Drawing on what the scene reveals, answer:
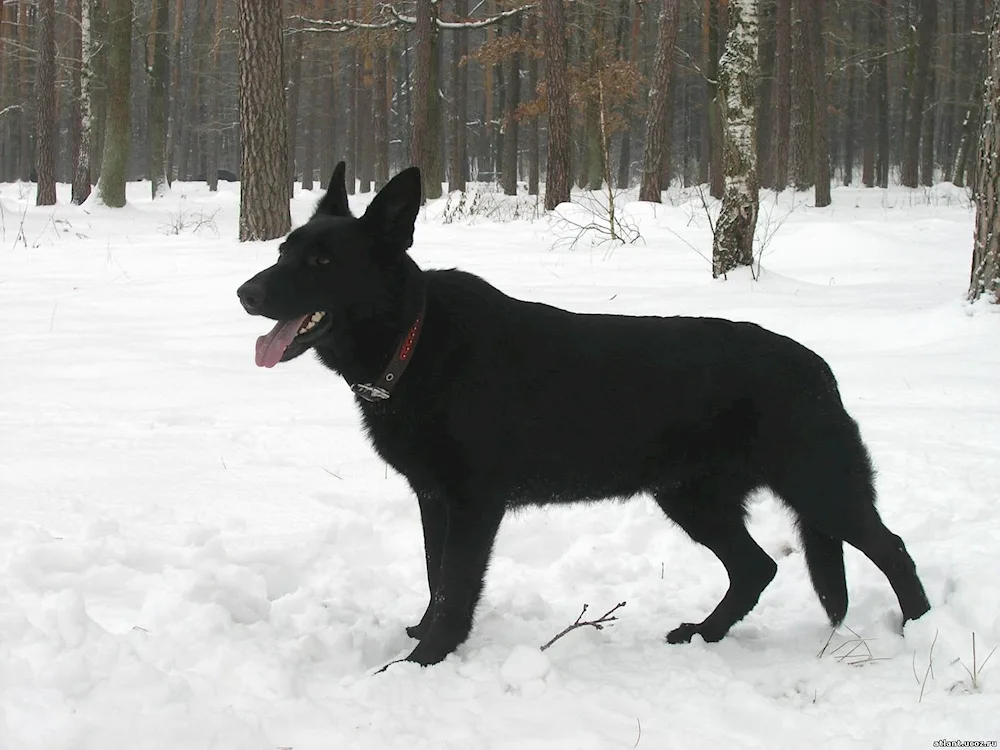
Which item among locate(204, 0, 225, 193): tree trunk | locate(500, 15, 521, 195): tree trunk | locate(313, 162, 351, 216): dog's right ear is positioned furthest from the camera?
locate(204, 0, 225, 193): tree trunk

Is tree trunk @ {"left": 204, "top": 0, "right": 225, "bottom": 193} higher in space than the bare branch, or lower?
higher

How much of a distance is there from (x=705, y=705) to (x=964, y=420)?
3.01 metres

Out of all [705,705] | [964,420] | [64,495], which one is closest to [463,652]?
[705,705]

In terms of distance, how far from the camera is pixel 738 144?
8.93 m

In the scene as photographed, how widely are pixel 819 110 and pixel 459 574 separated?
21.2 m

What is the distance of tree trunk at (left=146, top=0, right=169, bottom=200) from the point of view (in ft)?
80.9

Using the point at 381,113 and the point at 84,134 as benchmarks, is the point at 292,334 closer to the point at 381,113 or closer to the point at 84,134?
the point at 84,134

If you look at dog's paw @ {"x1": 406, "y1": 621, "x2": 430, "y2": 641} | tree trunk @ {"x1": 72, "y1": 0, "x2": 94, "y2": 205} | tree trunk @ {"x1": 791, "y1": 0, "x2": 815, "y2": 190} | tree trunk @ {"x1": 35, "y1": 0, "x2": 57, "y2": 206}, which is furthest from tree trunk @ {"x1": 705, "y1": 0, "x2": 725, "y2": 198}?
dog's paw @ {"x1": 406, "y1": 621, "x2": 430, "y2": 641}

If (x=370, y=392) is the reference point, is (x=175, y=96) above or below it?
above

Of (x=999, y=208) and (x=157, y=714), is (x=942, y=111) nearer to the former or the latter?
(x=999, y=208)

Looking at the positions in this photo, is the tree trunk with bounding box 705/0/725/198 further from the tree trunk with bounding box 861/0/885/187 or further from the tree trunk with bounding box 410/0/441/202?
the tree trunk with bounding box 410/0/441/202

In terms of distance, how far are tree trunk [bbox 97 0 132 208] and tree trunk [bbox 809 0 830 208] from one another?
1509 cm

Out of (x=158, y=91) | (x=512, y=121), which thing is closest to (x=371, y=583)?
(x=512, y=121)

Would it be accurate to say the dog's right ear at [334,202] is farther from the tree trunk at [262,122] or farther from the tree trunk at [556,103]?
the tree trunk at [556,103]
